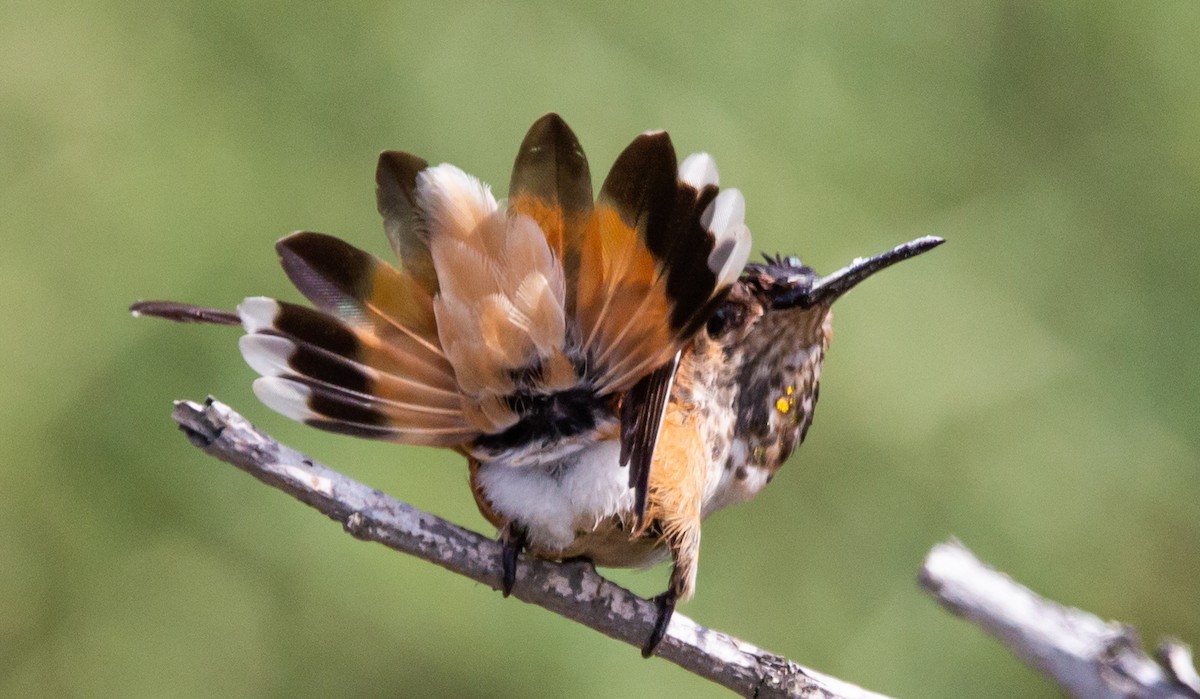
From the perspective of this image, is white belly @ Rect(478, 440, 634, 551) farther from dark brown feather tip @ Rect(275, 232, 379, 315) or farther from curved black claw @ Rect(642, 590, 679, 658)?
dark brown feather tip @ Rect(275, 232, 379, 315)

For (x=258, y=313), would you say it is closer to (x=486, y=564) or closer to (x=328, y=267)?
(x=328, y=267)

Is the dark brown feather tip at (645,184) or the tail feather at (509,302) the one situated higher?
the dark brown feather tip at (645,184)

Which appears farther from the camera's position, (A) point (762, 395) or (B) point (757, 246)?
(B) point (757, 246)

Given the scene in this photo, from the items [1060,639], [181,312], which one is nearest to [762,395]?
[1060,639]

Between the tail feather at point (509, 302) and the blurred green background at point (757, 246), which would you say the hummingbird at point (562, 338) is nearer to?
the tail feather at point (509, 302)

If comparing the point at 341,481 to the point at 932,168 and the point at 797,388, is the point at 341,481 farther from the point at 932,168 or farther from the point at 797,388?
the point at 932,168

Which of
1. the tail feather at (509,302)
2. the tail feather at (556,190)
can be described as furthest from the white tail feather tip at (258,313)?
the tail feather at (556,190)

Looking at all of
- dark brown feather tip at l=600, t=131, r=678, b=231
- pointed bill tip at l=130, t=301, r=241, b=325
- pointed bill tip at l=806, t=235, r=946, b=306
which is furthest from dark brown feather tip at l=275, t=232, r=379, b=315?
pointed bill tip at l=806, t=235, r=946, b=306
